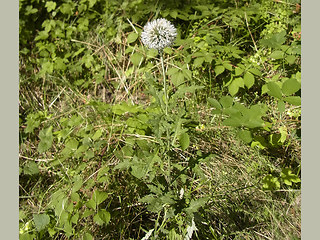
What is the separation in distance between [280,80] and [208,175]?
0.98 metres

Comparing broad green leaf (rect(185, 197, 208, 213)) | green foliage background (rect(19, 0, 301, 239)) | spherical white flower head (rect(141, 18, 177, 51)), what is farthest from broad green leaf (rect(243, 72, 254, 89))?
broad green leaf (rect(185, 197, 208, 213))

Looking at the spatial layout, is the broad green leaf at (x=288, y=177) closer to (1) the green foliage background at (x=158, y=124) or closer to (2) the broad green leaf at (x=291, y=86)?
(1) the green foliage background at (x=158, y=124)

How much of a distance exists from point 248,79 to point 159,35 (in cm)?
90

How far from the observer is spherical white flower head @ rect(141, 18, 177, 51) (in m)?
1.57

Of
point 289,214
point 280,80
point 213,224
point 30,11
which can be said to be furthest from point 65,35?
point 289,214

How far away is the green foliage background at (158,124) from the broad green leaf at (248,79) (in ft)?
0.24

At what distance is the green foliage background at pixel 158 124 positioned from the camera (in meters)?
1.71

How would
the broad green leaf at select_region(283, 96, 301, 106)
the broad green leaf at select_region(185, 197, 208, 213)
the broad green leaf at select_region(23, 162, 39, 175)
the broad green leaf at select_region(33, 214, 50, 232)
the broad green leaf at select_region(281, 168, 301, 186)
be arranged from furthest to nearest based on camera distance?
the broad green leaf at select_region(23, 162, 39, 175), the broad green leaf at select_region(281, 168, 301, 186), the broad green leaf at select_region(283, 96, 301, 106), the broad green leaf at select_region(33, 214, 50, 232), the broad green leaf at select_region(185, 197, 208, 213)

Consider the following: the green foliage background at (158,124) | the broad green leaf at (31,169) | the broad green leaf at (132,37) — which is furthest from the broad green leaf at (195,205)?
the broad green leaf at (132,37)

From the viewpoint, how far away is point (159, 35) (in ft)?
5.17

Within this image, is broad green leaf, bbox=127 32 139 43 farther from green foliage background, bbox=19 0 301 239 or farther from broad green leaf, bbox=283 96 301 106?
broad green leaf, bbox=283 96 301 106

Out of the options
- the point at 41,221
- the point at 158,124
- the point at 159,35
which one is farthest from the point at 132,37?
the point at 41,221

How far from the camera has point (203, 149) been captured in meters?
2.19

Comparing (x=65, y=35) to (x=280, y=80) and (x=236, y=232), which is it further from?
(x=236, y=232)
